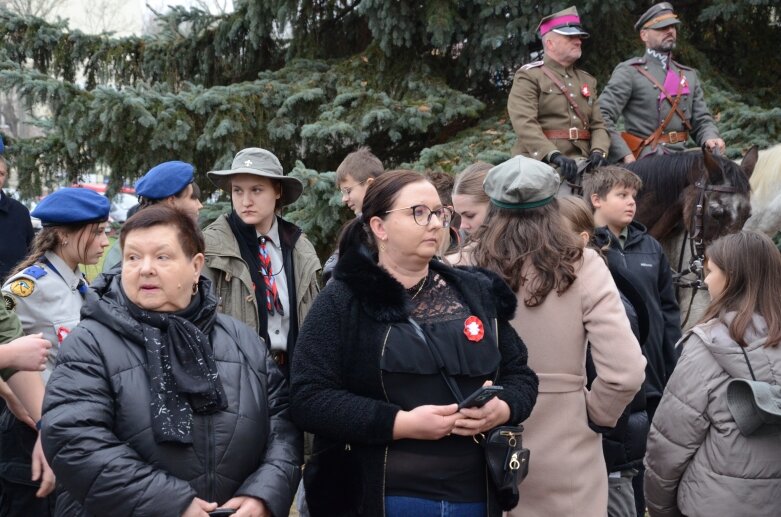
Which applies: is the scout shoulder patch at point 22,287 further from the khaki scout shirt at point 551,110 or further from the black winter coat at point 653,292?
the khaki scout shirt at point 551,110

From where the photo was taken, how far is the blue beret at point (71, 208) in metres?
3.84

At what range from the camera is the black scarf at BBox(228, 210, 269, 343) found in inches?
168

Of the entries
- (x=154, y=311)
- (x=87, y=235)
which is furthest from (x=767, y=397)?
(x=87, y=235)

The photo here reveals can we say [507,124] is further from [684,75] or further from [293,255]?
[293,255]

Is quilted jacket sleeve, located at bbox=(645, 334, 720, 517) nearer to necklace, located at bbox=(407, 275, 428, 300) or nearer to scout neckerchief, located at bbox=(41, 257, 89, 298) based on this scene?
necklace, located at bbox=(407, 275, 428, 300)

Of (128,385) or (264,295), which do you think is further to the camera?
(264,295)

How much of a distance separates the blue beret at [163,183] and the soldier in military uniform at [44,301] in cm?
40

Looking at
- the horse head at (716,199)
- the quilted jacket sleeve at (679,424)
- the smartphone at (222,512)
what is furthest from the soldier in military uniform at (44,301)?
the horse head at (716,199)

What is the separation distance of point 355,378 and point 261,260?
1.66 m

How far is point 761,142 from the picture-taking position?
27.5 ft

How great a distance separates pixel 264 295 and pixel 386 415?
5.52 feet

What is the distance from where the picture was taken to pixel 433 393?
112 inches

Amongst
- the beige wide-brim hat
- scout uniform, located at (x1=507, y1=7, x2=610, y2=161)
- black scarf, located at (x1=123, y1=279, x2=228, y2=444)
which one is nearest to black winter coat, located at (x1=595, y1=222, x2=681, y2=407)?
the beige wide-brim hat

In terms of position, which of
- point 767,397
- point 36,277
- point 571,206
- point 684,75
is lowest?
point 767,397
